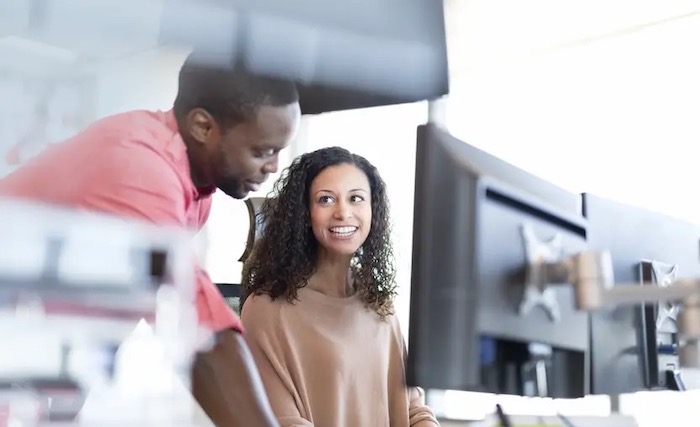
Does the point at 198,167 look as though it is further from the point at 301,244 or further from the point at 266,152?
the point at 301,244

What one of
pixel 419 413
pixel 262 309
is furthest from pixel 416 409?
pixel 262 309

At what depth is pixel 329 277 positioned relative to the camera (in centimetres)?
137

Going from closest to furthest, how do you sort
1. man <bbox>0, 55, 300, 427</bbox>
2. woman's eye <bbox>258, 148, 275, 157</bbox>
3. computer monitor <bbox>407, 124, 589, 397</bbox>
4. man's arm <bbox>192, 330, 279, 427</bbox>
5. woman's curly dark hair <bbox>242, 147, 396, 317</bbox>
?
1. computer monitor <bbox>407, 124, 589, 397</bbox>
2. man <bbox>0, 55, 300, 427</bbox>
3. man's arm <bbox>192, 330, 279, 427</bbox>
4. woman's eye <bbox>258, 148, 275, 157</bbox>
5. woman's curly dark hair <bbox>242, 147, 396, 317</bbox>

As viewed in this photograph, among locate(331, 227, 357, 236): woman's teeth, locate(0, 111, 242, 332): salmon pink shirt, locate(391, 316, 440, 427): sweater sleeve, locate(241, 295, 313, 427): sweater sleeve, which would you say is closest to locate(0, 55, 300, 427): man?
locate(0, 111, 242, 332): salmon pink shirt

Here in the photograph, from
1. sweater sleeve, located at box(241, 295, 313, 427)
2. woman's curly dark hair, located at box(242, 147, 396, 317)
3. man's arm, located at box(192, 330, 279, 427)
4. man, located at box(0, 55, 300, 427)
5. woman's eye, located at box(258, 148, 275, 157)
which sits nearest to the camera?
man, located at box(0, 55, 300, 427)

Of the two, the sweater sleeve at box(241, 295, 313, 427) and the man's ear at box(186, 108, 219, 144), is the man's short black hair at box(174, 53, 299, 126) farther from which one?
the sweater sleeve at box(241, 295, 313, 427)

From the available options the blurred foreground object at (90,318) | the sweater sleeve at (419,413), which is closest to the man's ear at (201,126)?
the blurred foreground object at (90,318)

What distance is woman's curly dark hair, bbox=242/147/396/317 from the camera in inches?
51.5

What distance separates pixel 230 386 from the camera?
1.00 metres

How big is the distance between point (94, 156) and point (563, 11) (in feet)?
5.23

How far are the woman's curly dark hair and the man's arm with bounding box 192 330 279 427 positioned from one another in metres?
0.23

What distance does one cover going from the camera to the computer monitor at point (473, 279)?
75 cm

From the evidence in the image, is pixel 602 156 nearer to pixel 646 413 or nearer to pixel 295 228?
pixel 646 413

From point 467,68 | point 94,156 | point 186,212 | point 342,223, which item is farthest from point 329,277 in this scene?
point 467,68
